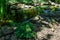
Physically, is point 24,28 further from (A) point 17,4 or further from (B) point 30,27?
A: (A) point 17,4

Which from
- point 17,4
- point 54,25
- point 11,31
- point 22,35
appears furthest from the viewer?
point 17,4

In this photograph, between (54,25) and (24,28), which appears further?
(54,25)

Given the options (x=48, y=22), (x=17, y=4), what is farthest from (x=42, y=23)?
(x=17, y=4)

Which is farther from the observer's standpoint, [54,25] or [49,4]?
[49,4]

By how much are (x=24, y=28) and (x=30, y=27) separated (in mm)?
377

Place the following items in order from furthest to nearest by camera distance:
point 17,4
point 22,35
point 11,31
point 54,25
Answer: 1. point 17,4
2. point 54,25
3. point 11,31
4. point 22,35

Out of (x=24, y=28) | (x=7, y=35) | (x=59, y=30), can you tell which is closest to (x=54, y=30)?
(x=59, y=30)

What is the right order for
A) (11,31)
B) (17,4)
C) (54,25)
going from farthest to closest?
(17,4) < (54,25) < (11,31)

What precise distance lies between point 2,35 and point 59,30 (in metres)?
3.04

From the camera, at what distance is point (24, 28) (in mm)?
8844

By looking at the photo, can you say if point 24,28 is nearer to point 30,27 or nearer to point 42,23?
point 30,27

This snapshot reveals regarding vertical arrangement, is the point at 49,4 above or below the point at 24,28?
below

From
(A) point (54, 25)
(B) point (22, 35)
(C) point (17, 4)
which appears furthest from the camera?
(C) point (17, 4)

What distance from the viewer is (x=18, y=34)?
8703 mm
